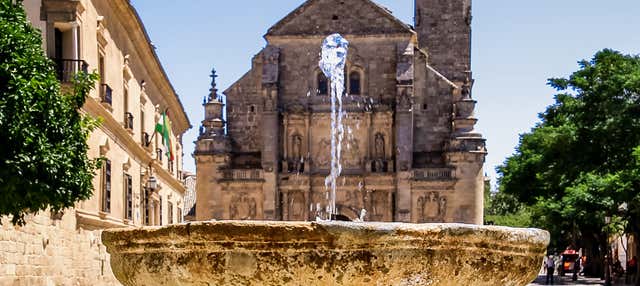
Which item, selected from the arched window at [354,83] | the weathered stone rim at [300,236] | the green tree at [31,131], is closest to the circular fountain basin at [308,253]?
the weathered stone rim at [300,236]

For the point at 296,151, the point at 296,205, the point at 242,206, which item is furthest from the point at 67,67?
the point at 296,151

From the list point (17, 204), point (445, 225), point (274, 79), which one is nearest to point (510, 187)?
point (274, 79)

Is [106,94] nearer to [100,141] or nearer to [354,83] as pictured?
[100,141]

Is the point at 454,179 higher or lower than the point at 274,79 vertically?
lower

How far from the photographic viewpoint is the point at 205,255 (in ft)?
16.4

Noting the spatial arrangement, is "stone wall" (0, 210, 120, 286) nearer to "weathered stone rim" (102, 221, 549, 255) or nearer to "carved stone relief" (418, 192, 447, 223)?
"weathered stone rim" (102, 221, 549, 255)

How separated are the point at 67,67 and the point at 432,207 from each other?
802 inches

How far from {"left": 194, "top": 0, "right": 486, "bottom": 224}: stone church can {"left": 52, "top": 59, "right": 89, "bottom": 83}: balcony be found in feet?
59.7

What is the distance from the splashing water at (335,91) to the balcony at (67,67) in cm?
1845

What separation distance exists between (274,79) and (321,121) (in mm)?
2496

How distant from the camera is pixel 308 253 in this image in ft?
16.1

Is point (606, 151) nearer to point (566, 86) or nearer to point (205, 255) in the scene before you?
point (566, 86)

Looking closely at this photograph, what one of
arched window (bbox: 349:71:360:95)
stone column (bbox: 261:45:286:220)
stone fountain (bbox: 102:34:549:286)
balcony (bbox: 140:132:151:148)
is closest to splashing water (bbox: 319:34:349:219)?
arched window (bbox: 349:71:360:95)

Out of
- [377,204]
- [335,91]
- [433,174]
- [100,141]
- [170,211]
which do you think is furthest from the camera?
[170,211]
